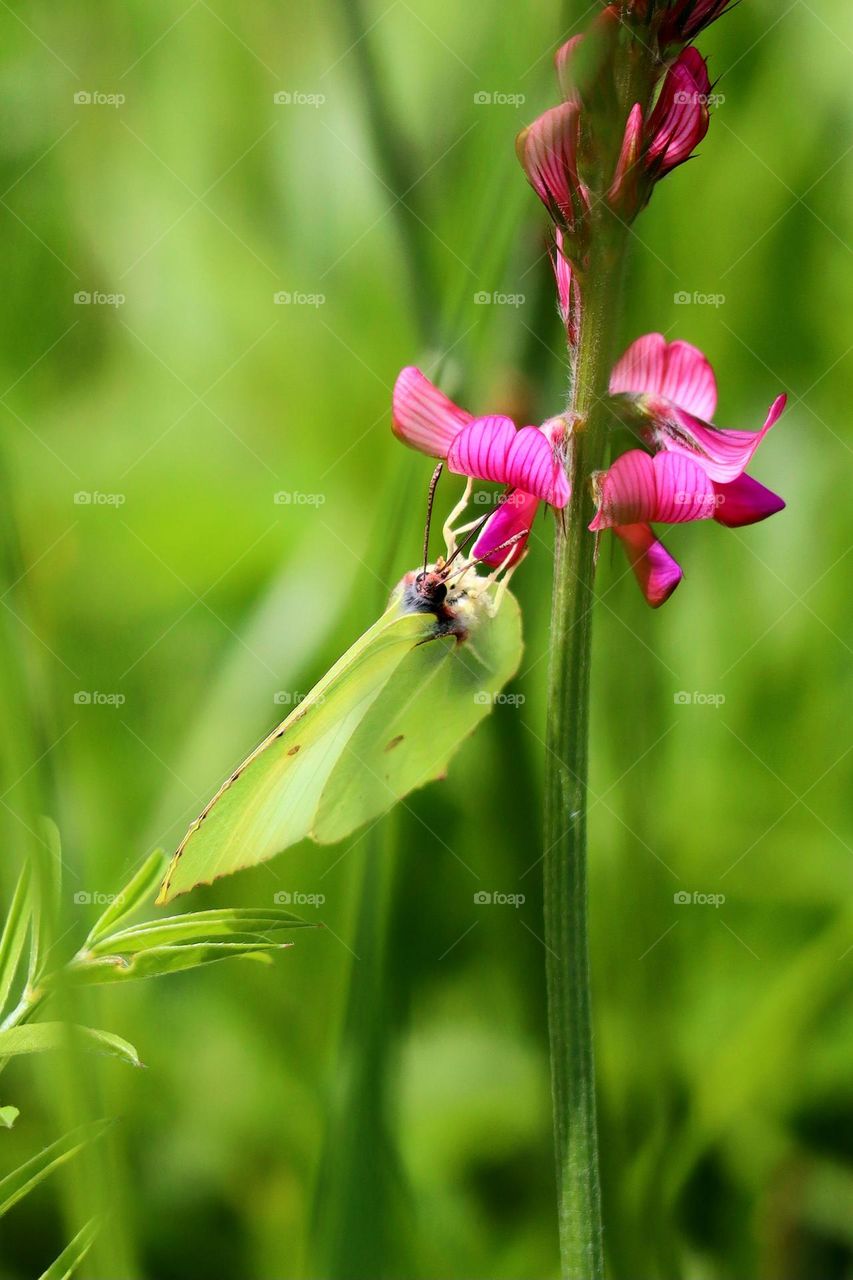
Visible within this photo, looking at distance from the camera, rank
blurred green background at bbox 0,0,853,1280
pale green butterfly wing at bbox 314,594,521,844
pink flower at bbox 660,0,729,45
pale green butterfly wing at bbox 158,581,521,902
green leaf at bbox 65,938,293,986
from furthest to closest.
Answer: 1. blurred green background at bbox 0,0,853,1280
2. pale green butterfly wing at bbox 314,594,521,844
3. pale green butterfly wing at bbox 158,581,521,902
4. green leaf at bbox 65,938,293,986
5. pink flower at bbox 660,0,729,45

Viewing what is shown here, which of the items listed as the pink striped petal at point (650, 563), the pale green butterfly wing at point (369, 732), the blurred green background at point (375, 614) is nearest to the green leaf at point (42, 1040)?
the pale green butterfly wing at point (369, 732)

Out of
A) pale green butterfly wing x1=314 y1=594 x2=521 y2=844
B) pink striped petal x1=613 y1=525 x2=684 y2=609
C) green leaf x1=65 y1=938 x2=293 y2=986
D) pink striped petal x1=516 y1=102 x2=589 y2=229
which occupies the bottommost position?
green leaf x1=65 y1=938 x2=293 y2=986

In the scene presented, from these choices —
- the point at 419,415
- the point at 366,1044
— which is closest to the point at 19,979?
the point at 366,1044

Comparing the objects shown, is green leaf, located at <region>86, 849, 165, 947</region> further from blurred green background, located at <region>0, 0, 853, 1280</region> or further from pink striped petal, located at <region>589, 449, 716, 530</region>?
pink striped petal, located at <region>589, 449, 716, 530</region>

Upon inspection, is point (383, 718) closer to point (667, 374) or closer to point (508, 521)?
point (508, 521)

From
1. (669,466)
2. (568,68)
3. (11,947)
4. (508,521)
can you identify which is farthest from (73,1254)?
(568,68)

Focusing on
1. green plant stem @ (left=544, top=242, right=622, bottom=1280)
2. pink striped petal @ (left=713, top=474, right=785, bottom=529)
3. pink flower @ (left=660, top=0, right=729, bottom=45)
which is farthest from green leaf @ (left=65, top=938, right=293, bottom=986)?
pink flower @ (left=660, top=0, right=729, bottom=45)

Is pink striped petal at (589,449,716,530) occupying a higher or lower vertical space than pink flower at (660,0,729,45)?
lower
